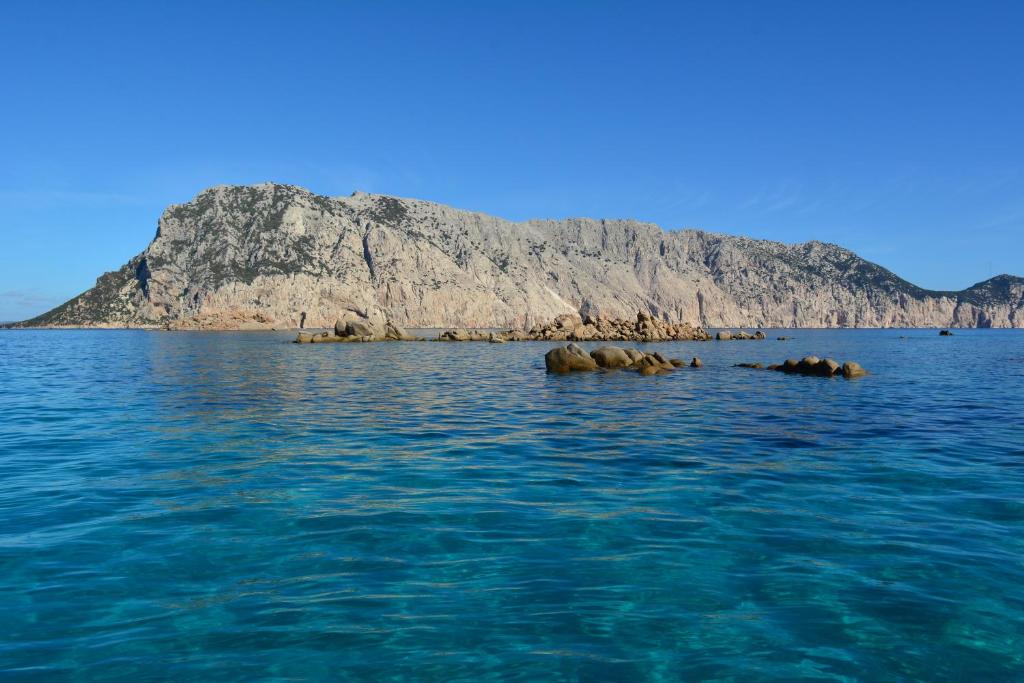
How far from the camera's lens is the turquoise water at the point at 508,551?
5535 mm

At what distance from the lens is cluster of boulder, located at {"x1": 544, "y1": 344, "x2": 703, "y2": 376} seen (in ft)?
126

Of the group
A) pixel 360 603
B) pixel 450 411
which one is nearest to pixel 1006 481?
pixel 360 603

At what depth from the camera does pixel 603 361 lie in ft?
132

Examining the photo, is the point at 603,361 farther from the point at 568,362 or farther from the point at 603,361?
the point at 568,362

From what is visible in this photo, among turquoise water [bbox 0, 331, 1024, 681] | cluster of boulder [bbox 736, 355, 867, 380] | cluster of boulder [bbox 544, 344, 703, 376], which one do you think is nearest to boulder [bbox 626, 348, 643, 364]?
cluster of boulder [bbox 544, 344, 703, 376]

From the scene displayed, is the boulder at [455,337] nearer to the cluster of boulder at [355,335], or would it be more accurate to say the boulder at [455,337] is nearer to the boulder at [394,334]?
the cluster of boulder at [355,335]

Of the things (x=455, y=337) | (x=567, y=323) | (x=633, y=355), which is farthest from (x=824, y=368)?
(x=567, y=323)

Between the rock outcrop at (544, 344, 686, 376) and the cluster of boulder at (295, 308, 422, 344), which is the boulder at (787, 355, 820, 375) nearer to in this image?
the rock outcrop at (544, 344, 686, 376)

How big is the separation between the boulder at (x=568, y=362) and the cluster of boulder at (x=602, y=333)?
48516 mm

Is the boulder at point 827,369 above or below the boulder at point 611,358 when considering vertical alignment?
below

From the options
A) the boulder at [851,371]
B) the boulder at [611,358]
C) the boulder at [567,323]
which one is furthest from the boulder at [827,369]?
the boulder at [567,323]

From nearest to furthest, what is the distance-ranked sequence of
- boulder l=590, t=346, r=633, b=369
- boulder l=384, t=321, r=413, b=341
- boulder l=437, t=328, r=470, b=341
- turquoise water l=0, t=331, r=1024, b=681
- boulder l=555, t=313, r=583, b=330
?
turquoise water l=0, t=331, r=1024, b=681, boulder l=590, t=346, r=633, b=369, boulder l=437, t=328, r=470, b=341, boulder l=384, t=321, r=413, b=341, boulder l=555, t=313, r=583, b=330

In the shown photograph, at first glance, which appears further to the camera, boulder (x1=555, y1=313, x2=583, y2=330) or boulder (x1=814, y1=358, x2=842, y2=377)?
boulder (x1=555, y1=313, x2=583, y2=330)

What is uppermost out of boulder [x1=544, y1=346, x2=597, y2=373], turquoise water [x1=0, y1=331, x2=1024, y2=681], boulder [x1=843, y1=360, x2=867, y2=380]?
boulder [x1=544, y1=346, x2=597, y2=373]
